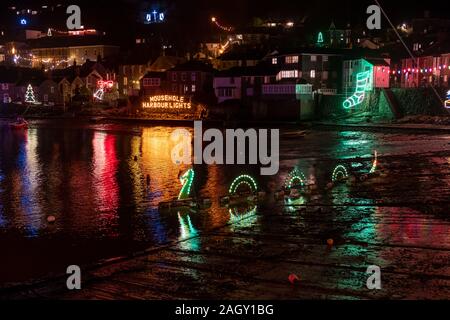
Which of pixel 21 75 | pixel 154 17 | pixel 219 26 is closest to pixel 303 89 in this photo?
pixel 219 26

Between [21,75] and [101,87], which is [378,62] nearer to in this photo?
[101,87]

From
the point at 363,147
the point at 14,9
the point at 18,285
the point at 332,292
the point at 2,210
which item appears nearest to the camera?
the point at 332,292

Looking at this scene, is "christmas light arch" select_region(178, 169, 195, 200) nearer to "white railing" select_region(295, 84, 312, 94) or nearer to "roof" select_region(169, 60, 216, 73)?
"white railing" select_region(295, 84, 312, 94)

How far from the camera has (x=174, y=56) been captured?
90.5m

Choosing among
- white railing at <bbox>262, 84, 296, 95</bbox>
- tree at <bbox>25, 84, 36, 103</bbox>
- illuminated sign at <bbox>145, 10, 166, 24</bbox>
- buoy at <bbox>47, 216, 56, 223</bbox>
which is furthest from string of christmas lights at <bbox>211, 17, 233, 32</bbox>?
buoy at <bbox>47, 216, 56, 223</bbox>

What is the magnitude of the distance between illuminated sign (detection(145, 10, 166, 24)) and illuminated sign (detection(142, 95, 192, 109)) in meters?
45.6

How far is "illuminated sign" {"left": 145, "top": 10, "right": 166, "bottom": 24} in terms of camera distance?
4804 inches

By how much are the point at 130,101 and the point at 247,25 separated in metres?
33.7

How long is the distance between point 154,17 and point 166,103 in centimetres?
5048

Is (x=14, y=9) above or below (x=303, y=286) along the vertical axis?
above

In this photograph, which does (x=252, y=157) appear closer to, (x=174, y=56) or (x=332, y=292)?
(x=332, y=292)

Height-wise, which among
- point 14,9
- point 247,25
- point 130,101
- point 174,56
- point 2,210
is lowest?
point 2,210

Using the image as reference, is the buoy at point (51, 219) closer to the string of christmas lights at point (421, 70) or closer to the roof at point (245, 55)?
the string of christmas lights at point (421, 70)

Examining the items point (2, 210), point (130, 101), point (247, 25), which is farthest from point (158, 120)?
point (2, 210)
